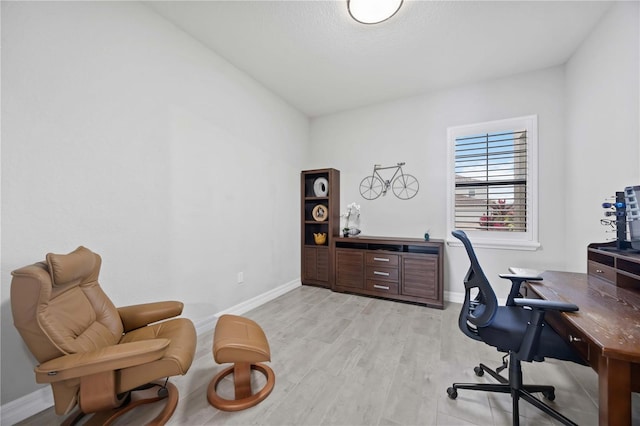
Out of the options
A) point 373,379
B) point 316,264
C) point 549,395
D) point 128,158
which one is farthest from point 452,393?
point 128,158

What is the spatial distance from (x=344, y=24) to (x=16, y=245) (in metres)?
2.89

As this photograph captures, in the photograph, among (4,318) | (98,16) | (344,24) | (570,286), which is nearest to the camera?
(4,318)

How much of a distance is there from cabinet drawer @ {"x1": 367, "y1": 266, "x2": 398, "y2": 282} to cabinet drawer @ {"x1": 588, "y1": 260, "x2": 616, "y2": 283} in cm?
178

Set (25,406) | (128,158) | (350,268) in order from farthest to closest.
Result: (350,268), (128,158), (25,406)

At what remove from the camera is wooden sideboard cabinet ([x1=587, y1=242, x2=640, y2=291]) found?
137 cm

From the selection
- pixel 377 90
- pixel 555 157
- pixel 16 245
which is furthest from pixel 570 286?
pixel 16 245

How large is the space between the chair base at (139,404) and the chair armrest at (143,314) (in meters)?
0.42

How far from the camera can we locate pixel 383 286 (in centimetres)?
326

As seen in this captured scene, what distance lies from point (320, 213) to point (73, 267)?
9.74 ft

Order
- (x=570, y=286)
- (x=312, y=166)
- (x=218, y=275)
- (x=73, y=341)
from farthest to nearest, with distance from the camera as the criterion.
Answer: (x=312, y=166) < (x=218, y=275) < (x=570, y=286) < (x=73, y=341)

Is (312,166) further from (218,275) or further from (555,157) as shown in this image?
(555,157)

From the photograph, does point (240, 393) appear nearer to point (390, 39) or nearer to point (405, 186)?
point (405, 186)

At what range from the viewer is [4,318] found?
4.48 feet

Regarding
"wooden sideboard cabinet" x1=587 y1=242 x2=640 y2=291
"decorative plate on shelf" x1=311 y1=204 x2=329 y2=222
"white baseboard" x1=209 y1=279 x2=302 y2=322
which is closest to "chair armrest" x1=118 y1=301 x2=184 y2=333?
"white baseboard" x1=209 y1=279 x2=302 y2=322
